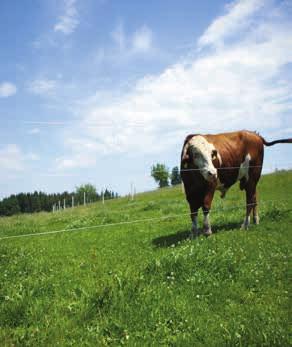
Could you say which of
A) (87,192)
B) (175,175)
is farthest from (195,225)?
(87,192)

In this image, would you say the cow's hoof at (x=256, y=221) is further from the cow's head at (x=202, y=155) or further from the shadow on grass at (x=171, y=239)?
the cow's head at (x=202, y=155)

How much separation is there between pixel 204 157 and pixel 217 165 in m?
0.94

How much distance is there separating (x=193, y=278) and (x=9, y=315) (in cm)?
328

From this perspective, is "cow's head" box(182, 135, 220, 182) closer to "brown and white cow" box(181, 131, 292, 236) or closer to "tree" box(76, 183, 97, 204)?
"brown and white cow" box(181, 131, 292, 236)

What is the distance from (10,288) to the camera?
6.09 m

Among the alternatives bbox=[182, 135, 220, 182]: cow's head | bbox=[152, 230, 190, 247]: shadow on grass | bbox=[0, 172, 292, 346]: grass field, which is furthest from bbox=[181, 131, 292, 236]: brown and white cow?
bbox=[0, 172, 292, 346]: grass field

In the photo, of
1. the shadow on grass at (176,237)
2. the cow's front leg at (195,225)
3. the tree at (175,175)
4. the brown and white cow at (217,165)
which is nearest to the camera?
the shadow on grass at (176,237)

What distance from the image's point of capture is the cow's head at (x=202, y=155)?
9.95m

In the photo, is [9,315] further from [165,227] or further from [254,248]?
[165,227]

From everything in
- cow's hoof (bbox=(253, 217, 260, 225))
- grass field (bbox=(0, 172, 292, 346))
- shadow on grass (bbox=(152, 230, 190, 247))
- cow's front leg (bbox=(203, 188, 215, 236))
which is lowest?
grass field (bbox=(0, 172, 292, 346))

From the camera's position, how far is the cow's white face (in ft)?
32.6

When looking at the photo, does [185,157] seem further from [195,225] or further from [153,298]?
[153,298]

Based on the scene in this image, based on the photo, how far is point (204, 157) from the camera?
9.98 metres

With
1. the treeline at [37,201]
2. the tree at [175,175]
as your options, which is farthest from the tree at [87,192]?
the tree at [175,175]
